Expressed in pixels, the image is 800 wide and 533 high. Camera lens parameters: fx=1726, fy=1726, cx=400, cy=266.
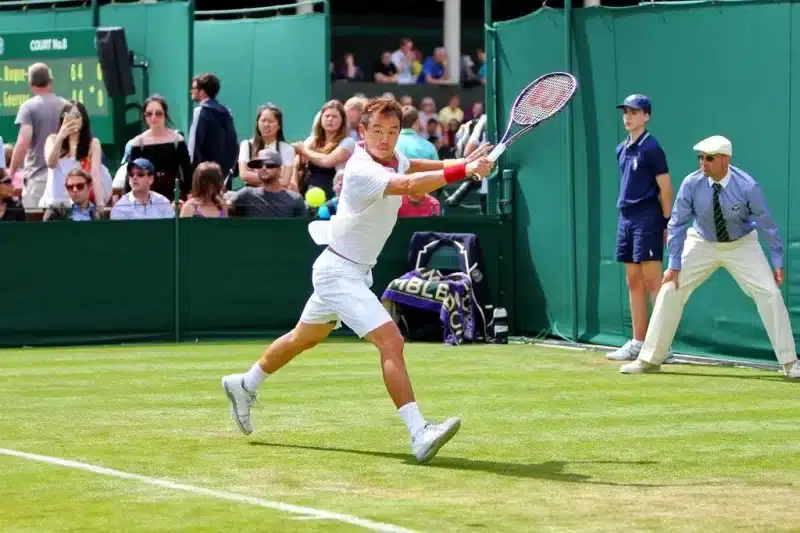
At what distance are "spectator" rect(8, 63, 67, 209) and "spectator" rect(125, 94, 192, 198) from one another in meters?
0.96

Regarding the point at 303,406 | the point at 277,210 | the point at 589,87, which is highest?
the point at 589,87

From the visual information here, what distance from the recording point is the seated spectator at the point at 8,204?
16.6m

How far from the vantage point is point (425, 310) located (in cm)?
1711

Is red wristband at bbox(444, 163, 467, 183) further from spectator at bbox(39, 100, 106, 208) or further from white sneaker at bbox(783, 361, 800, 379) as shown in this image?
spectator at bbox(39, 100, 106, 208)

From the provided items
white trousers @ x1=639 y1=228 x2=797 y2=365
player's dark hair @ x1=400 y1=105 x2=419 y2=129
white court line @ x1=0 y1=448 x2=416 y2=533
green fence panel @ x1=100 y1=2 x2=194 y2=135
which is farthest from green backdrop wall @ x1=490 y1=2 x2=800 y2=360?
white court line @ x1=0 y1=448 x2=416 y2=533

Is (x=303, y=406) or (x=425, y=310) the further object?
(x=425, y=310)

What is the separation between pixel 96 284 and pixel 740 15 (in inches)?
260

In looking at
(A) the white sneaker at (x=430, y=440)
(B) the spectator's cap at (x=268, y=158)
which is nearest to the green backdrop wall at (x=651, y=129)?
(B) the spectator's cap at (x=268, y=158)

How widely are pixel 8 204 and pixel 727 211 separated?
23.9 feet

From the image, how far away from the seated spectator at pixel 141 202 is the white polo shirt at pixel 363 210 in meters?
7.46

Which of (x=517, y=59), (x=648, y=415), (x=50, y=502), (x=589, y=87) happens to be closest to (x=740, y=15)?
(x=589, y=87)

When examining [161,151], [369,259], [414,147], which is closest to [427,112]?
[414,147]

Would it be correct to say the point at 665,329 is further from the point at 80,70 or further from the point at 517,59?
the point at 80,70

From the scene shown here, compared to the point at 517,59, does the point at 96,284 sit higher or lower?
lower
